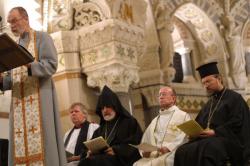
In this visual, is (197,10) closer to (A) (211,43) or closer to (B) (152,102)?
(A) (211,43)

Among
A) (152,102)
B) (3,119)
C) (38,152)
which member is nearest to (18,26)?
(38,152)

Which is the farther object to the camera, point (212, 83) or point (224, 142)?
point (212, 83)

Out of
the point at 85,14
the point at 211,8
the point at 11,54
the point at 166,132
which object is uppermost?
the point at 211,8

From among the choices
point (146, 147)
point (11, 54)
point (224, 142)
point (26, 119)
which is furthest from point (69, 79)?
point (11, 54)

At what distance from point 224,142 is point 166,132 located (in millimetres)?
1376

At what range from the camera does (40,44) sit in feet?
16.8

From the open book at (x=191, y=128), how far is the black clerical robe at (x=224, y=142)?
90 mm

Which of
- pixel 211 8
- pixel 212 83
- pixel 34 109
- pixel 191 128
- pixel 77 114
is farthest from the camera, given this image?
pixel 211 8

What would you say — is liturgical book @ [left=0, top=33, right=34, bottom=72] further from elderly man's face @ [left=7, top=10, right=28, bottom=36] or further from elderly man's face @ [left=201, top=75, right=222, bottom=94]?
elderly man's face @ [left=201, top=75, right=222, bottom=94]

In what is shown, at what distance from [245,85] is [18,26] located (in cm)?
980

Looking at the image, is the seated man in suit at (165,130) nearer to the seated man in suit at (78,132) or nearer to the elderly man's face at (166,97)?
the elderly man's face at (166,97)

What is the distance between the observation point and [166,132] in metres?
6.66

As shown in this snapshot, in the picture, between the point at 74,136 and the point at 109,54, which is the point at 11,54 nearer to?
the point at 74,136

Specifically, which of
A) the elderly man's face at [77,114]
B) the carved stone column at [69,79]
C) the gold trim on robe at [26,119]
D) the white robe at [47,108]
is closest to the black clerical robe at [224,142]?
the white robe at [47,108]
